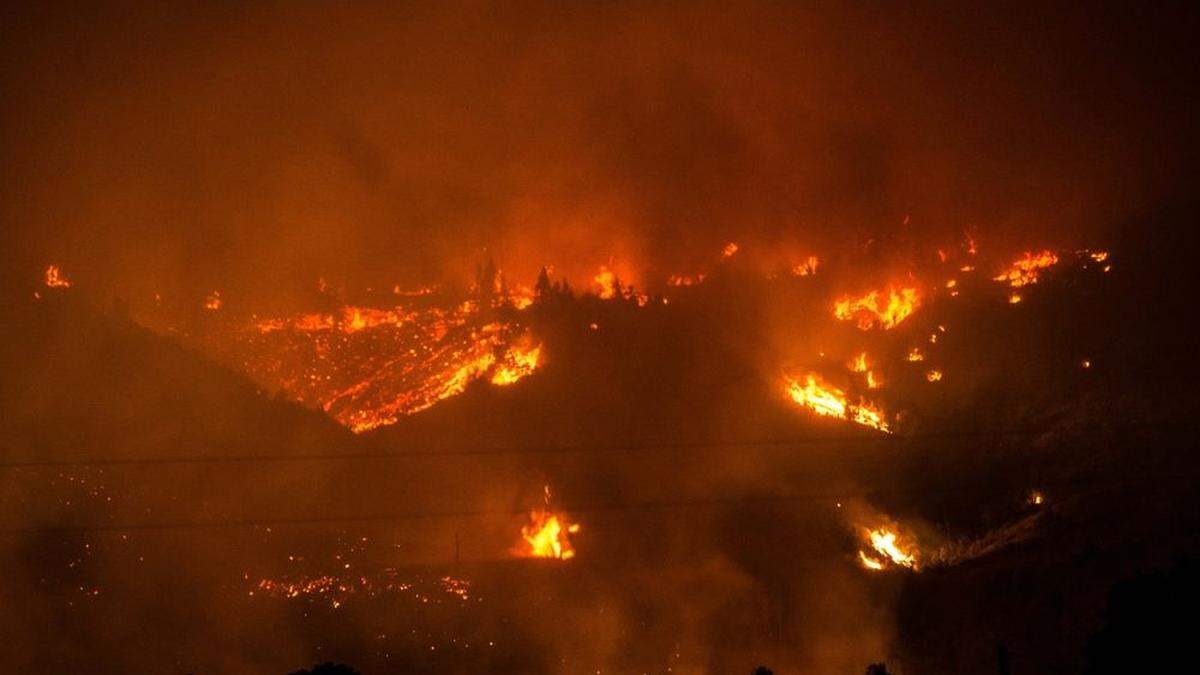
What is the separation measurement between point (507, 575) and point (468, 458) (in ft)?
31.4

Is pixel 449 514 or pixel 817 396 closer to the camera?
pixel 449 514

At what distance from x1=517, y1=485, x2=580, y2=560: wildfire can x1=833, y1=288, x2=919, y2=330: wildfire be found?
45.1 meters

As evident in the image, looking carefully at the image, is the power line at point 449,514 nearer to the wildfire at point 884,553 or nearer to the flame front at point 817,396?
the wildfire at point 884,553

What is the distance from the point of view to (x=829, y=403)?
62.5 metres

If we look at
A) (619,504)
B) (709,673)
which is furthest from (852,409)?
(709,673)

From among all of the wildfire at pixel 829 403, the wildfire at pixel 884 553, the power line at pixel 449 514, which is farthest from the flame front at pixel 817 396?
the wildfire at pixel 884 553

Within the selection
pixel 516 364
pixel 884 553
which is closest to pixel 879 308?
pixel 516 364

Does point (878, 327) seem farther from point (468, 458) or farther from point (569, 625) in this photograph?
point (569, 625)

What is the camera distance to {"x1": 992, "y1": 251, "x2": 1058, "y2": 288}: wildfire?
73.8 meters

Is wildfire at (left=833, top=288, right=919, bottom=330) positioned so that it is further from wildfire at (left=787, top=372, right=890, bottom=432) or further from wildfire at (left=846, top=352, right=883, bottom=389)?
wildfire at (left=787, top=372, right=890, bottom=432)

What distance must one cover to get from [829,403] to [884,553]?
64.5 feet

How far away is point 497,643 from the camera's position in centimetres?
3011

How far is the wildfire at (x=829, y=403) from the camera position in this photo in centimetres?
6044

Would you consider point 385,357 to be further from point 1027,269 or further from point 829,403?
point 1027,269
